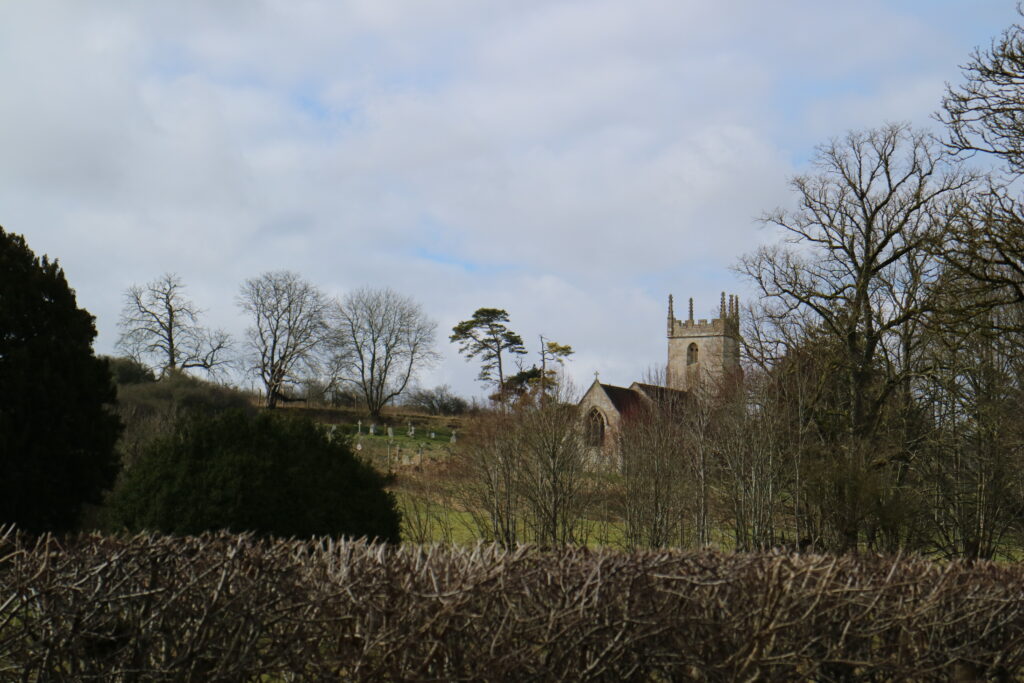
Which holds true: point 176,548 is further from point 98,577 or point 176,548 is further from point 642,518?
point 642,518

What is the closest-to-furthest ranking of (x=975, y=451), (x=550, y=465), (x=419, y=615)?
1. (x=419, y=615)
2. (x=550, y=465)
3. (x=975, y=451)

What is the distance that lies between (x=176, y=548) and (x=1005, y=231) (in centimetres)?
1235

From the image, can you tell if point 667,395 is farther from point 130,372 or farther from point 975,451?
point 130,372

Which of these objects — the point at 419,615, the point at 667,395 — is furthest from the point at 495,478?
the point at 419,615

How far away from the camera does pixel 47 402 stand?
11875 millimetres

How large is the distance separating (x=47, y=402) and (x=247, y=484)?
4.91m

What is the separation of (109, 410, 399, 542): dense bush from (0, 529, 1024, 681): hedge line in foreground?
3.02 meters

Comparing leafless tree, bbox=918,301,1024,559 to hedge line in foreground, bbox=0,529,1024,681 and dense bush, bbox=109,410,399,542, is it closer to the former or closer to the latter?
dense bush, bbox=109,410,399,542

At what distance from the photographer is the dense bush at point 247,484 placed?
8406mm

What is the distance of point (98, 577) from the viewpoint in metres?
4.33

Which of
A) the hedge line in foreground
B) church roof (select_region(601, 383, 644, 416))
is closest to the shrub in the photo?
church roof (select_region(601, 383, 644, 416))

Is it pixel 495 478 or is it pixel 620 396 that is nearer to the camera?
pixel 495 478

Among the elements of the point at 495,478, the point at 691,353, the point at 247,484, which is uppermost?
the point at 691,353

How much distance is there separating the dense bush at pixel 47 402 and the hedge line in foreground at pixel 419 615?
7175 millimetres
